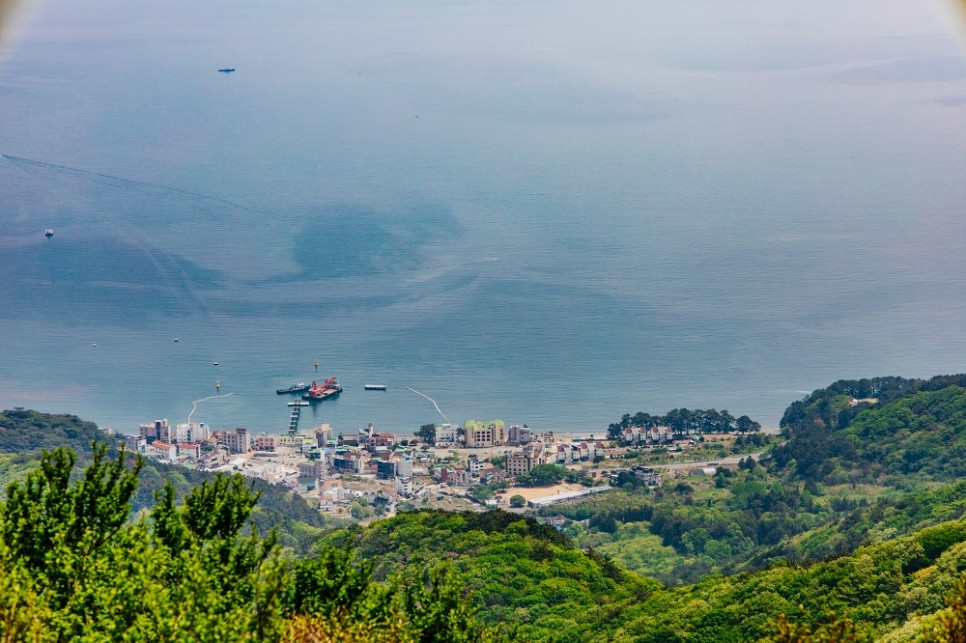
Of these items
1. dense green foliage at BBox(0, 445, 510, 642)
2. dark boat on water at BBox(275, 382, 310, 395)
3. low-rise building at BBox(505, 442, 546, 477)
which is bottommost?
dense green foliage at BBox(0, 445, 510, 642)

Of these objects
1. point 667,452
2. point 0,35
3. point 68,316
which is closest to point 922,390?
point 667,452

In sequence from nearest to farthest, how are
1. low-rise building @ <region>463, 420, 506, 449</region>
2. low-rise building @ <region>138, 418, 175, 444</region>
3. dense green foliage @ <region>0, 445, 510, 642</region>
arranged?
dense green foliage @ <region>0, 445, 510, 642</region> < low-rise building @ <region>463, 420, 506, 449</region> < low-rise building @ <region>138, 418, 175, 444</region>

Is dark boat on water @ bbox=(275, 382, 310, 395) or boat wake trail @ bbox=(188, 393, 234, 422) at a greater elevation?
dark boat on water @ bbox=(275, 382, 310, 395)

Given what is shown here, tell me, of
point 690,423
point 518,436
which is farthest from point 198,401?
Answer: point 690,423

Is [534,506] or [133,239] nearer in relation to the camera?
[534,506]

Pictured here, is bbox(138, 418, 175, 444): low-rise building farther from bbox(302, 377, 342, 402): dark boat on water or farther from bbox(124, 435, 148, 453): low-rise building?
bbox(302, 377, 342, 402): dark boat on water

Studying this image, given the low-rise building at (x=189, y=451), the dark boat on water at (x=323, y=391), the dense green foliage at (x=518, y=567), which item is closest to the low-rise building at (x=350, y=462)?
the low-rise building at (x=189, y=451)

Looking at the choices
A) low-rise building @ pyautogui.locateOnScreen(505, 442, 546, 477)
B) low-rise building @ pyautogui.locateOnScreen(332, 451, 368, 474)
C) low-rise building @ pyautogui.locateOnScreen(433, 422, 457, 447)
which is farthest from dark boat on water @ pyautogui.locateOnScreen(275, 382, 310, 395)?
low-rise building @ pyautogui.locateOnScreen(505, 442, 546, 477)

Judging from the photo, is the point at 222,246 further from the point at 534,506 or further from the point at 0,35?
the point at 534,506
